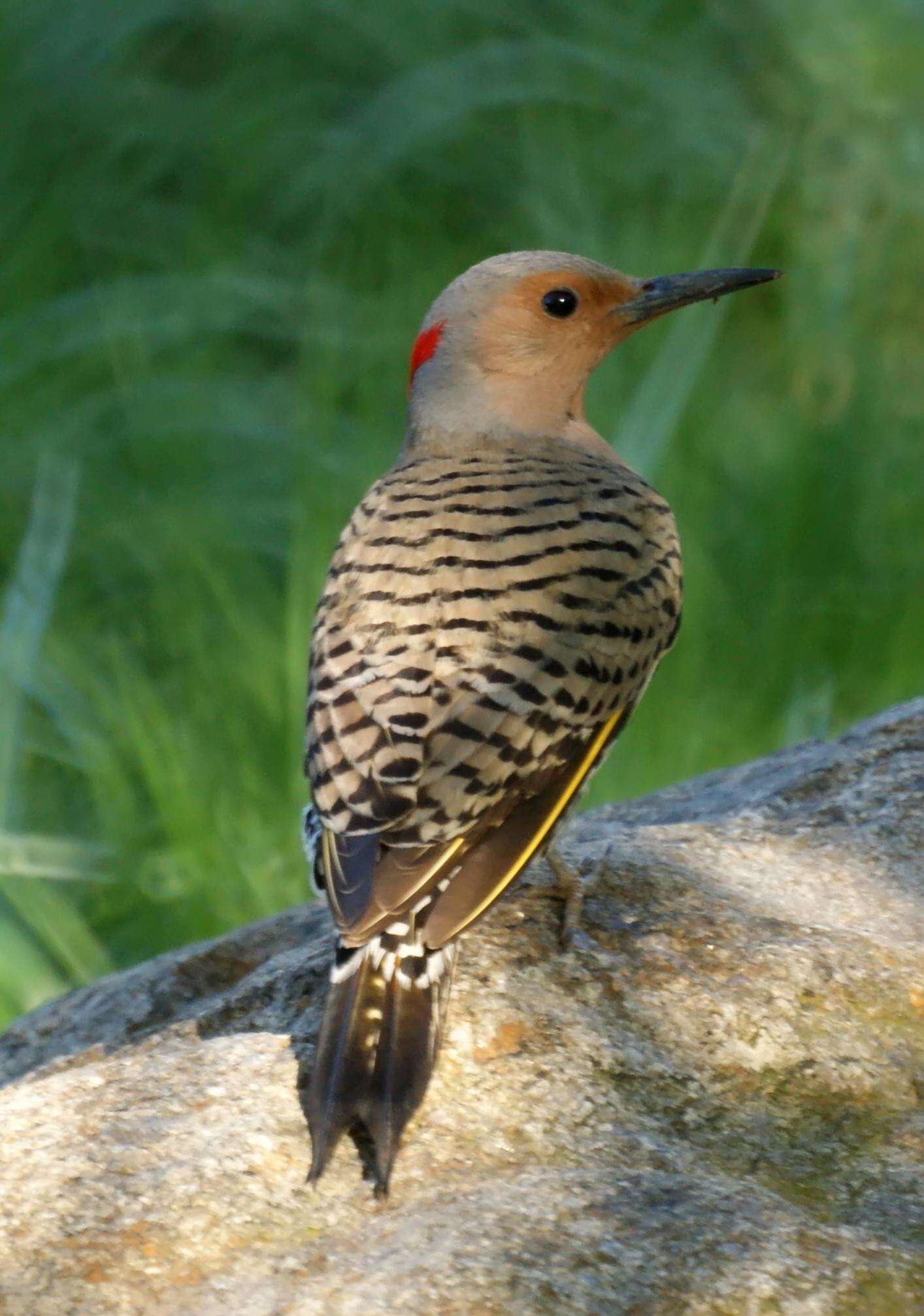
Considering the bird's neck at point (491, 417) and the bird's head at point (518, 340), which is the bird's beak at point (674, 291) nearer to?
the bird's head at point (518, 340)

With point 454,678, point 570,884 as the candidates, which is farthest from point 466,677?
point 570,884

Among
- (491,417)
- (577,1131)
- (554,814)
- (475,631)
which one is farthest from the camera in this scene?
(491,417)

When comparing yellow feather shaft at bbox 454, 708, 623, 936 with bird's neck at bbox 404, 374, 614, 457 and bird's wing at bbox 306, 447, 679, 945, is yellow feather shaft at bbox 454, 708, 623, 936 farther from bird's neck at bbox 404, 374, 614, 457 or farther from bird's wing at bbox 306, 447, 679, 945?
bird's neck at bbox 404, 374, 614, 457

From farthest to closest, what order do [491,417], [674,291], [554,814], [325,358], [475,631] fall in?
[325,358] → [674,291] → [491,417] → [475,631] → [554,814]

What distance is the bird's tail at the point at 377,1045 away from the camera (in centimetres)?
232

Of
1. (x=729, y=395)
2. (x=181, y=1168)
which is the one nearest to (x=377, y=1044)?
(x=181, y=1168)

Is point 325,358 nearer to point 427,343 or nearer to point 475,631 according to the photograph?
point 427,343

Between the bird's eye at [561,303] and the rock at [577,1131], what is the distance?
3.82 feet

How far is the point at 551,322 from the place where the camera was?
12.6 ft

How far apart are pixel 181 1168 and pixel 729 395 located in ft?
15.1

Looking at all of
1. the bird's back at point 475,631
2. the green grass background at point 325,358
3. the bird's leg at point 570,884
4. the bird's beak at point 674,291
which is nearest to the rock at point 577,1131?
the bird's leg at point 570,884

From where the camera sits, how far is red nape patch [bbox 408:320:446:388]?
382 centimetres

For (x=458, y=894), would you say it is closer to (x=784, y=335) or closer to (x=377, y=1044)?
(x=377, y=1044)

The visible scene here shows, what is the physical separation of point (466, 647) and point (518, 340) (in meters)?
1.12
